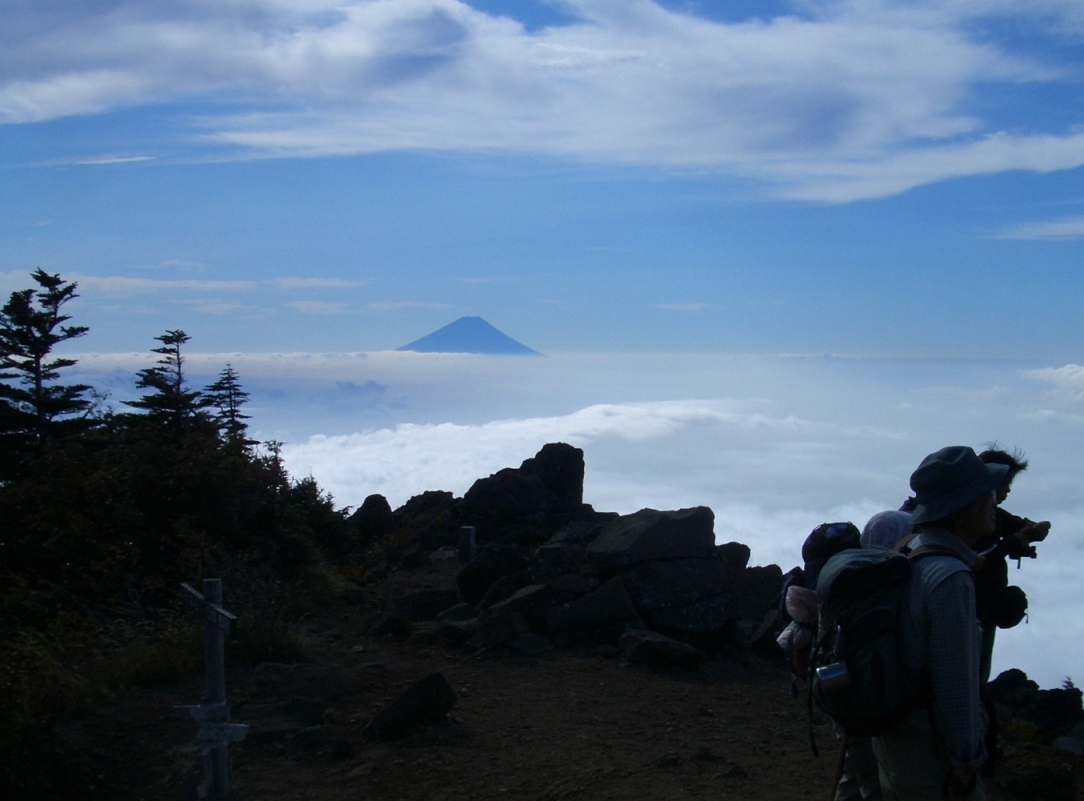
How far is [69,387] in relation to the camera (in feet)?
106

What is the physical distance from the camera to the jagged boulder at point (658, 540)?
1027 centimetres

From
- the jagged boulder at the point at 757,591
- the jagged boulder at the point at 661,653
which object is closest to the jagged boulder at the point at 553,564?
the jagged boulder at the point at 661,653

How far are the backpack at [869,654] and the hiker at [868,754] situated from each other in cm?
69

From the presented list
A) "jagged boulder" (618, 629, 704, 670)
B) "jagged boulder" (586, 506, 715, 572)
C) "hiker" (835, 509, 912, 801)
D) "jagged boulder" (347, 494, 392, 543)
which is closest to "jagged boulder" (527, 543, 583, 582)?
"jagged boulder" (586, 506, 715, 572)

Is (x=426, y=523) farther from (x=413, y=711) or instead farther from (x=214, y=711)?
(x=214, y=711)

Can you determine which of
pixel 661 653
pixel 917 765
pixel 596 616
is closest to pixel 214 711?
pixel 917 765

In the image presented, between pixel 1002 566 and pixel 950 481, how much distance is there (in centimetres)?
114

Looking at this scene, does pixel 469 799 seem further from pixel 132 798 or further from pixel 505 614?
pixel 505 614

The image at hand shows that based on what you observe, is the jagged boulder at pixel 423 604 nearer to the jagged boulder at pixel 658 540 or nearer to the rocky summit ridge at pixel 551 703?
the rocky summit ridge at pixel 551 703

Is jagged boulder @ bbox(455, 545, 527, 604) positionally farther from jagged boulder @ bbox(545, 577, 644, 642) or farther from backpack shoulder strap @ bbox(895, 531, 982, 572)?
backpack shoulder strap @ bbox(895, 531, 982, 572)

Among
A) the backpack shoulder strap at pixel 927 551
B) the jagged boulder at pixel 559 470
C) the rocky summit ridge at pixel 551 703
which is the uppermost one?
the jagged boulder at pixel 559 470

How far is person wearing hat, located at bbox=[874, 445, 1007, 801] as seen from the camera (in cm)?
304

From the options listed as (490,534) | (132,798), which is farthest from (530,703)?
(490,534)

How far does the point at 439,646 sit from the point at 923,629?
706 cm
